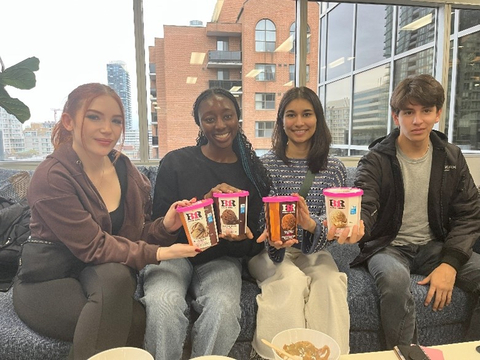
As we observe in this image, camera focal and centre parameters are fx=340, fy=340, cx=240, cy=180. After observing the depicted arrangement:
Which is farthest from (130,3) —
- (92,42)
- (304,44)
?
(304,44)

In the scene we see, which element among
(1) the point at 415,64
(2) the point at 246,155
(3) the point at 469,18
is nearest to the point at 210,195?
(2) the point at 246,155

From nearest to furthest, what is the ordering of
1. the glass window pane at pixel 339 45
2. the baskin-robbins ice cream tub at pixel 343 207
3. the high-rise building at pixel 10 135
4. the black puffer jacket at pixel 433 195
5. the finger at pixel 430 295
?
the baskin-robbins ice cream tub at pixel 343 207
the finger at pixel 430 295
the black puffer jacket at pixel 433 195
the high-rise building at pixel 10 135
the glass window pane at pixel 339 45

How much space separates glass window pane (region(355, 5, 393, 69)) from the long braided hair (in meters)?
2.56

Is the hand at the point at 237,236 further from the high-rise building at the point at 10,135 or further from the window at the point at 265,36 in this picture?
the window at the point at 265,36

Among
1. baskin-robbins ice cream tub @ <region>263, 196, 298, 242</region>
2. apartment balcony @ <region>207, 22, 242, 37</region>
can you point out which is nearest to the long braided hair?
baskin-robbins ice cream tub @ <region>263, 196, 298, 242</region>

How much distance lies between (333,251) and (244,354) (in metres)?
0.84

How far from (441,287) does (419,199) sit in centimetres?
42

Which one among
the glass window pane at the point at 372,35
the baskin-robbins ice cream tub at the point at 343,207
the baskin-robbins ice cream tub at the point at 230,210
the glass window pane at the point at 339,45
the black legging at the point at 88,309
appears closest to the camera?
the black legging at the point at 88,309

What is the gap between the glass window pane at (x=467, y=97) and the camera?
337 cm

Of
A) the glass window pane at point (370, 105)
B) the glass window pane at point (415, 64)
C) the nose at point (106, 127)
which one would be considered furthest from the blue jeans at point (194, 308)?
the glass window pane at point (415, 64)

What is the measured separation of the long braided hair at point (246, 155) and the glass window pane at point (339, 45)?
2.80 metres

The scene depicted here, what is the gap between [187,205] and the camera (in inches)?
49.2

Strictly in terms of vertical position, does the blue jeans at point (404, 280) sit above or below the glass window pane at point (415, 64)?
below

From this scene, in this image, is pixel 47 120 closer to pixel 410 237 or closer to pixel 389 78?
pixel 410 237
